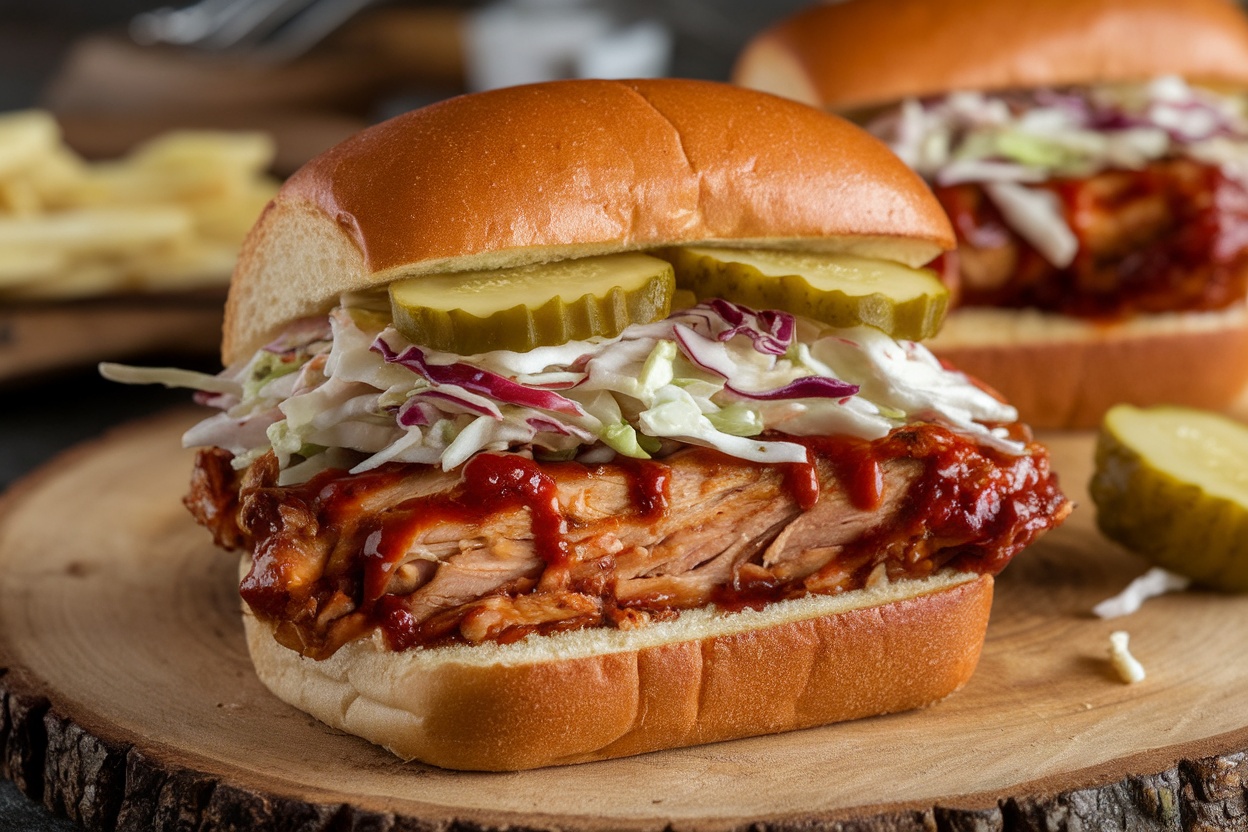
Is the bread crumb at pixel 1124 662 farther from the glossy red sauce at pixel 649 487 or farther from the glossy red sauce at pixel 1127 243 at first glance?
the glossy red sauce at pixel 1127 243

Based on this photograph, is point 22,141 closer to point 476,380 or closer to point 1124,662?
point 476,380

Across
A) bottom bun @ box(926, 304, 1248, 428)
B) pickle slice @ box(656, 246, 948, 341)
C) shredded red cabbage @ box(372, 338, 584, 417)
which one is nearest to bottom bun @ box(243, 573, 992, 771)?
shredded red cabbage @ box(372, 338, 584, 417)

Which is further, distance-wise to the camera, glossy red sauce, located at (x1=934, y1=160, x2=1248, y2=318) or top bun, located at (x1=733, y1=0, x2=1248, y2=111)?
top bun, located at (x1=733, y1=0, x2=1248, y2=111)

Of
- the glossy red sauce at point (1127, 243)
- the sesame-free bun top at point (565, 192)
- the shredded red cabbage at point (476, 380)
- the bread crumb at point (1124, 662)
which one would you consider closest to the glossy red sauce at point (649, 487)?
the shredded red cabbage at point (476, 380)

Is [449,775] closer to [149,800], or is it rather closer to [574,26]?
[149,800]

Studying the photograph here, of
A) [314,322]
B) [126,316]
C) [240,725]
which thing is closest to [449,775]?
[240,725]

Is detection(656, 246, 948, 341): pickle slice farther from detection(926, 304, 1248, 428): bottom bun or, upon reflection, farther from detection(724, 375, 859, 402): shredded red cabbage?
detection(926, 304, 1248, 428): bottom bun
